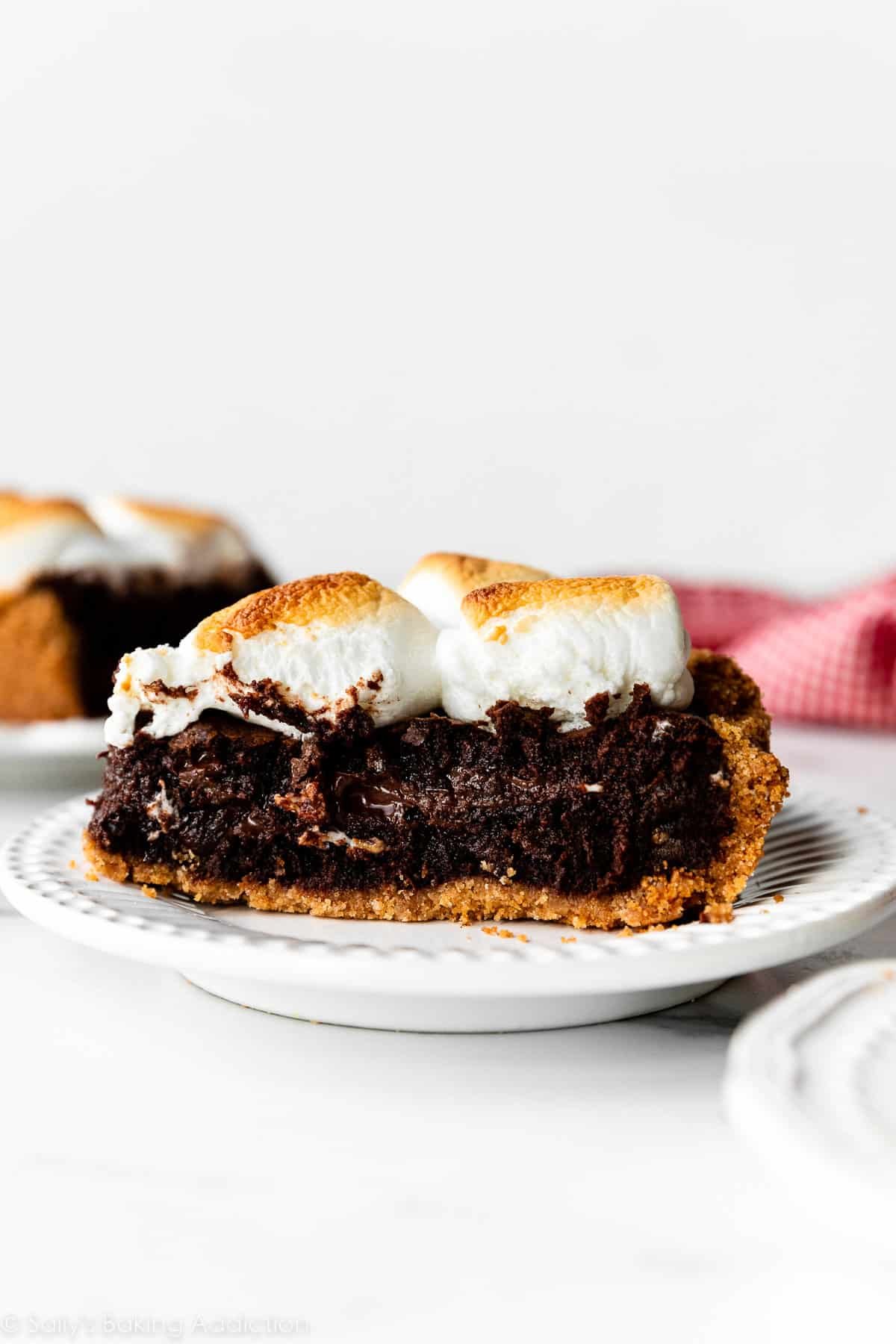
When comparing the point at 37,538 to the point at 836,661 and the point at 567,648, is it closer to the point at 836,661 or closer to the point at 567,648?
the point at 567,648

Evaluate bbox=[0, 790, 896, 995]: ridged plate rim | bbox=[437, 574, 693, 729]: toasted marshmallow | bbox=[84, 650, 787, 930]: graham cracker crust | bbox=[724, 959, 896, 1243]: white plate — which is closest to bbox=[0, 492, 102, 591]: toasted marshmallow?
bbox=[0, 790, 896, 995]: ridged plate rim

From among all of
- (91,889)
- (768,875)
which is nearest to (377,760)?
(91,889)

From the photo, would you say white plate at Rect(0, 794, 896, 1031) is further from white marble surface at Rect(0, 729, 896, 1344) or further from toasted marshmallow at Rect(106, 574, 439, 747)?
toasted marshmallow at Rect(106, 574, 439, 747)

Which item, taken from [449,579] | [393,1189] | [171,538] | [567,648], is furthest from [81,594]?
[393,1189]

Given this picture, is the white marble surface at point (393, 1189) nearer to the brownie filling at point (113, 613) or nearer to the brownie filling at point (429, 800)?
the brownie filling at point (429, 800)

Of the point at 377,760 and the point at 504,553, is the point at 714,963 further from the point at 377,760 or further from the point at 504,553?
the point at 504,553

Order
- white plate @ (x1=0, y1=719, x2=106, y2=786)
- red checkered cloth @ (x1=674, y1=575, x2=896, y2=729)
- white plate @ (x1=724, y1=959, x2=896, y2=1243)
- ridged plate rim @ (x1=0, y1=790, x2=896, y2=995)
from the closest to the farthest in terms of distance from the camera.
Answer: white plate @ (x1=724, y1=959, x2=896, y2=1243)
ridged plate rim @ (x1=0, y1=790, x2=896, y2=995)
white plate @ (x1=0, y1=719, x2=106, y2=786)
red checkered cloth @ (x1=674, y1=575, x2=896, y2=729)

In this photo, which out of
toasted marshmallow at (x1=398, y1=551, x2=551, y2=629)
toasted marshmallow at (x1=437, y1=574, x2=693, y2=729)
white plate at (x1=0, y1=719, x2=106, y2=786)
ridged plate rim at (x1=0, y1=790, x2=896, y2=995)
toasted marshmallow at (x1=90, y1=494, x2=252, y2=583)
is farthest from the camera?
toasted marshmallow at (x1=90, y1=494, x2=252, y2=583)
